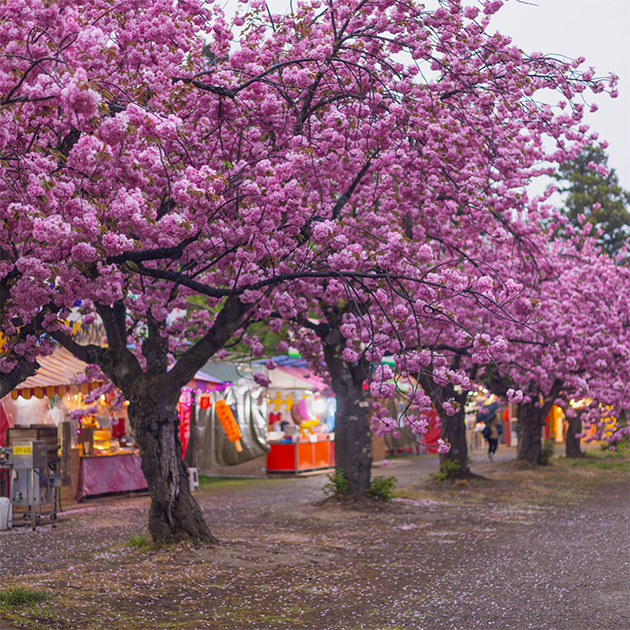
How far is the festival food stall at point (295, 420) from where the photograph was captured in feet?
79.0

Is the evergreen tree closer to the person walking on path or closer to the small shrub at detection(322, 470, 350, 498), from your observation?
the person walking on path

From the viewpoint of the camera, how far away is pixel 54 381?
14.8 meters

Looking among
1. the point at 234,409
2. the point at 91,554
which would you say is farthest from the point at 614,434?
the point at 91,554

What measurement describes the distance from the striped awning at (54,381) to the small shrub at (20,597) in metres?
6.82

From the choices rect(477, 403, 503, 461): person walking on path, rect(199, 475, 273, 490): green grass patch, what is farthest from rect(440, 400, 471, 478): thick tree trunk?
rect(477, 403, 503, 461): person walking on path

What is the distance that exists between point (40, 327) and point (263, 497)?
36.3 ft

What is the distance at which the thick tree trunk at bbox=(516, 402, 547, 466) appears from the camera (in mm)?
24070

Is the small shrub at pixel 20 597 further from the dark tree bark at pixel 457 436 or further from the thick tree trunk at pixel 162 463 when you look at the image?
the dark tree bark at pixel 457 436

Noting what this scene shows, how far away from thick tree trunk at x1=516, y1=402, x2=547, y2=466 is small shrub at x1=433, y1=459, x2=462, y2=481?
5.45 meters

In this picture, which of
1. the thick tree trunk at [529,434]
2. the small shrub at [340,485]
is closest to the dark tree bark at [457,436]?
the small shrub at [340,485]

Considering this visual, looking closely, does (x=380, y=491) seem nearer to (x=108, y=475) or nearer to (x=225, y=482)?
(x=108, y=475)

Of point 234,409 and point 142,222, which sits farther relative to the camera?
point 234,409

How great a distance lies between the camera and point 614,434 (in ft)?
58.1

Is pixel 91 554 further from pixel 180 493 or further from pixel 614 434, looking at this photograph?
pixel 614 434
